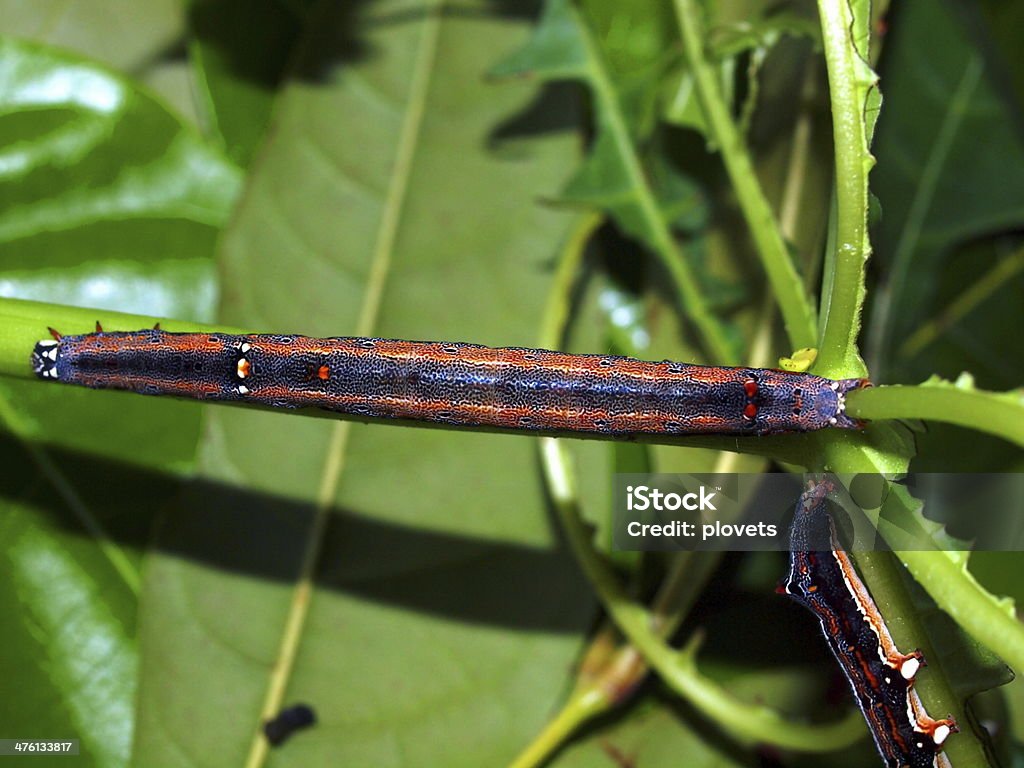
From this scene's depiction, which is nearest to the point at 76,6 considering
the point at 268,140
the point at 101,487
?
the point at 268,140

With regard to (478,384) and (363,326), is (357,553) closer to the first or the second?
(363,326)

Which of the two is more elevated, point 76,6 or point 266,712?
point 76,6

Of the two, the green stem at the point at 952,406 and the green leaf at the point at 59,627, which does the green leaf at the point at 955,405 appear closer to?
the green stem at the point at 952,406

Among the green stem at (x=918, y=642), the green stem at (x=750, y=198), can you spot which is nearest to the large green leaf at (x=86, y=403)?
the green stem at (x=750, y=198)

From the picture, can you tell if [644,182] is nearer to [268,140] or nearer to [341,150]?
[341,150]

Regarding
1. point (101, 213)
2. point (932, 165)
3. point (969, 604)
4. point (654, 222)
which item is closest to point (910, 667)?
point (969, 604)

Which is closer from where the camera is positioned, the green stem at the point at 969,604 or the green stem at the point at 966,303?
the green stem at the point at 969,604

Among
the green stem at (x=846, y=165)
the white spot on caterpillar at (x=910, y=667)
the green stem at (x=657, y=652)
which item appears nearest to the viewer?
the green stem at (x=846, y=165)
